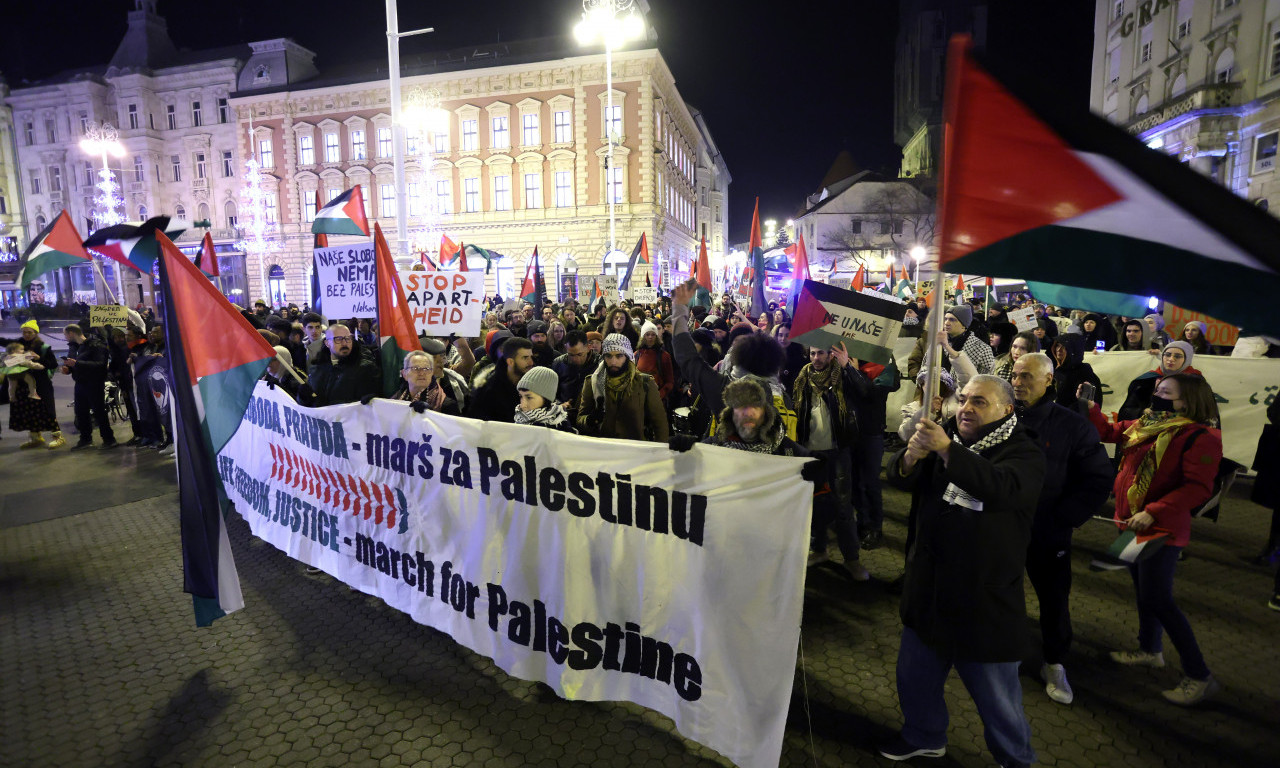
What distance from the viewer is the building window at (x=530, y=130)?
126 ft

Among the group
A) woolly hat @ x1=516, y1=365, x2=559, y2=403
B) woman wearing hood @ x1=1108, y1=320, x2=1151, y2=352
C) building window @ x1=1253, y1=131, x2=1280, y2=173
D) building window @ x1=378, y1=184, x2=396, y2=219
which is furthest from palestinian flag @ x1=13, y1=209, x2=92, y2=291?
building window @ x1=1253, y1=131, x2=1280, y2=173

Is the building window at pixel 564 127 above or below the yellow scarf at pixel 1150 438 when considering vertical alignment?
above

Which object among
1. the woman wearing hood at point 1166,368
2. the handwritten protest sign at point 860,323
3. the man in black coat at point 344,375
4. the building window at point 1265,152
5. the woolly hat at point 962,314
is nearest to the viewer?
the handwritten protest sign at point 860,323

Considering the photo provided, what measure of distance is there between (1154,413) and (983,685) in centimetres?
204

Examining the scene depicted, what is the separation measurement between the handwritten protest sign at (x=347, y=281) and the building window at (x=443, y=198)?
36.3 m

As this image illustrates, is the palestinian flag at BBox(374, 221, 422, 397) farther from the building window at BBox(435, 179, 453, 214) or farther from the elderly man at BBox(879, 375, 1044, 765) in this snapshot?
the building window at BBox(435, 179, 453, 214)

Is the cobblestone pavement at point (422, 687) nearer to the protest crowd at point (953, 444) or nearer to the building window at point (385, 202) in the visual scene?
the protest crowd at point (953, 444)

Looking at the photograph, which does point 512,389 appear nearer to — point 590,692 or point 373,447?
point 373,447

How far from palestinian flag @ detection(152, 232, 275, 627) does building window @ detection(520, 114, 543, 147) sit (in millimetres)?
37285

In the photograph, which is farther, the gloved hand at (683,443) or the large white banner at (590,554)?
the gloved hand at (683,443)

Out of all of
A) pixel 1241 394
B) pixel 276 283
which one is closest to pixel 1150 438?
pixel 1241 394

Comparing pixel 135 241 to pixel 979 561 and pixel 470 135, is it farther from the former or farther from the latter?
pixel 470 135

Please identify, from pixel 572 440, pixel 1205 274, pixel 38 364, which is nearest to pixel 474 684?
pixel 572 440

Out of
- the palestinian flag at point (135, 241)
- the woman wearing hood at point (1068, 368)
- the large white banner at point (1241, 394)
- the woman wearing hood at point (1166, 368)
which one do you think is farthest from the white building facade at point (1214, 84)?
the palestinian flag at point (135, 241)
